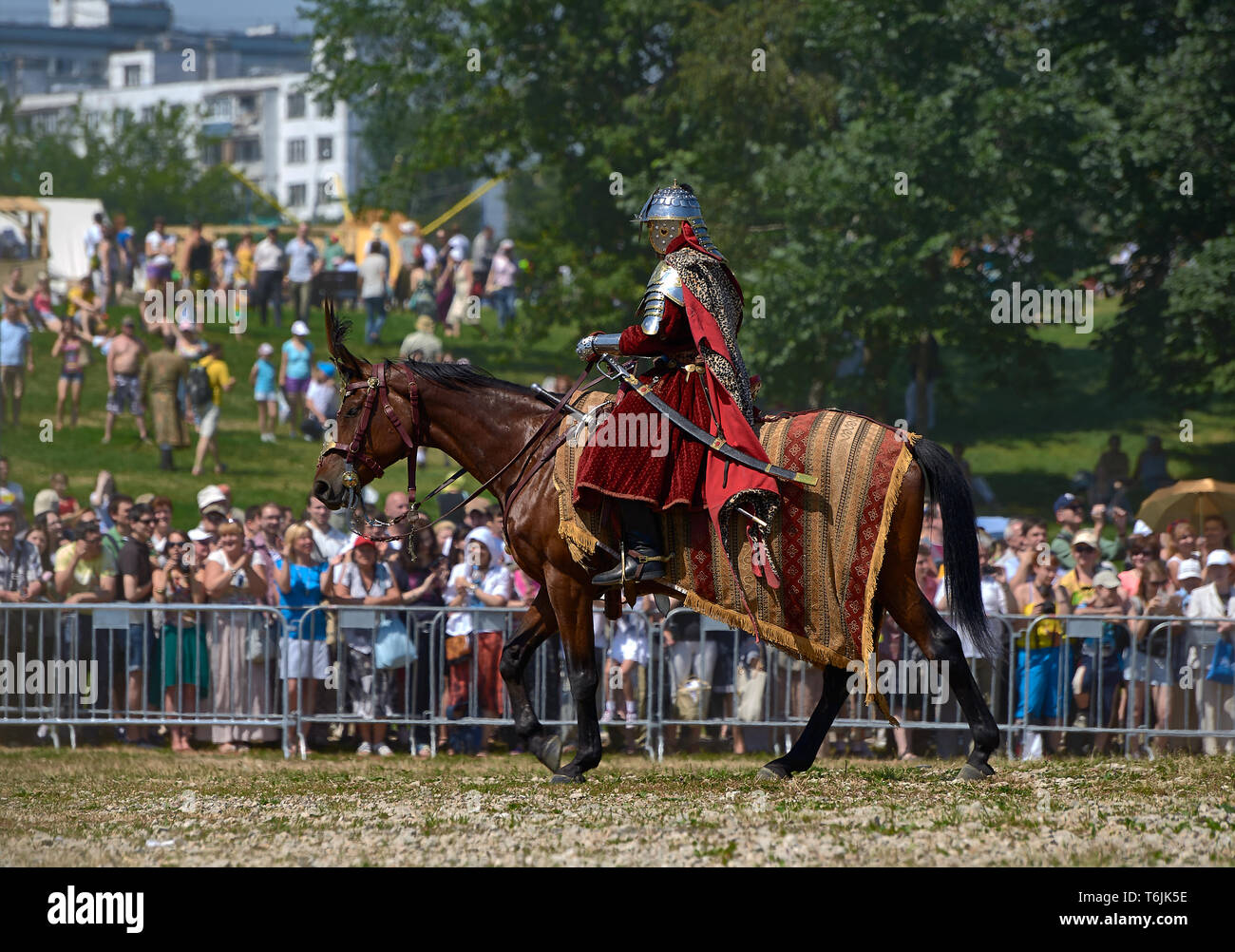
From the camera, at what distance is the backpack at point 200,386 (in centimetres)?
2398

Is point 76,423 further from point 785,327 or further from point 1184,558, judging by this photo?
point 1184,558

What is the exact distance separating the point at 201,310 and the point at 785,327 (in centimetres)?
1003

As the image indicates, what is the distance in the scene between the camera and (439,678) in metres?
12.8

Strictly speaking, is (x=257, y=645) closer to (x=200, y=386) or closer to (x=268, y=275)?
(x=200, y=386)

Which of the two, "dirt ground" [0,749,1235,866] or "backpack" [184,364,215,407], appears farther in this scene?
"backpack" [184,364,215,407]

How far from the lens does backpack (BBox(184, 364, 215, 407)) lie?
24.0m

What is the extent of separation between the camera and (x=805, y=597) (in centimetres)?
906

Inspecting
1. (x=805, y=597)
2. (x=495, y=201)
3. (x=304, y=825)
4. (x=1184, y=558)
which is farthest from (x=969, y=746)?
(x=495, y=201)

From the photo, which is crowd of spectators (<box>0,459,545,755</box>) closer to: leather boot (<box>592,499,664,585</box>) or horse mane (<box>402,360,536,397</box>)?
horse mane (<box>402,360,536,397</box>)

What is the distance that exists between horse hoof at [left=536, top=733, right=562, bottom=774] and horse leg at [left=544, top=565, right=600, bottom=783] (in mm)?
Result: 114

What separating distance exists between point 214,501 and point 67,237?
22113 millimetres

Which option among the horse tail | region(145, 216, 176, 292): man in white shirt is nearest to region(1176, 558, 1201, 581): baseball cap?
the horse tail

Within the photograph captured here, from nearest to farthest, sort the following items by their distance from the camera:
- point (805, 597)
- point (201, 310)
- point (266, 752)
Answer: point (805, 597) → point (266, 752) → point (201, 310)

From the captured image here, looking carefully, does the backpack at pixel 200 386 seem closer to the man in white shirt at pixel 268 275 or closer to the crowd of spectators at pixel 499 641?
the man in white shirt at pixel 268 275
